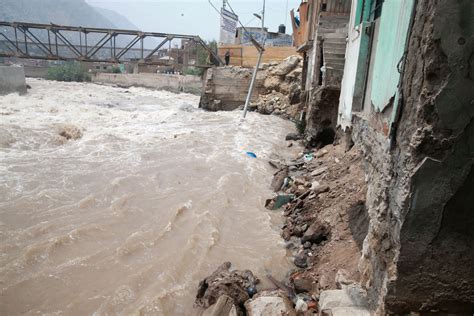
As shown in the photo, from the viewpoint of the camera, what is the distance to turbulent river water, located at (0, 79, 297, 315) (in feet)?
10.8

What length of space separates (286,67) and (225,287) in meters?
15.1

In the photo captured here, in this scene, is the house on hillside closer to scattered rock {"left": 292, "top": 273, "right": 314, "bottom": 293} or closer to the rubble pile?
the rubble pile

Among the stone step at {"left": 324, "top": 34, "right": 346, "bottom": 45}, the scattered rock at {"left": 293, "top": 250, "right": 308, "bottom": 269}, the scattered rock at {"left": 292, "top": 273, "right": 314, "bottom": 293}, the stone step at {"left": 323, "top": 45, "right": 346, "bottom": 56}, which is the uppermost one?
the stone step at {"left": 324, "top": 34, "right": 346, "bottom": 45}

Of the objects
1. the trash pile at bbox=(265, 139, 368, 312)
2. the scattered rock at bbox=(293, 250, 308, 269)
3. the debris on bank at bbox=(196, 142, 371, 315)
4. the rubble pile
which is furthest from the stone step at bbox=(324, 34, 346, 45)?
the scattered rock at bbox=(293, 250, 308, 269)

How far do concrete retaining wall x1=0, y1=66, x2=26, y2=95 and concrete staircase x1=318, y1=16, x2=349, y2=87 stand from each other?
14746 mm

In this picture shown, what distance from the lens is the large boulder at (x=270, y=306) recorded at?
2611mm

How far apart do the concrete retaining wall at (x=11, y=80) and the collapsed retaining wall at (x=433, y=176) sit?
18.3 meters

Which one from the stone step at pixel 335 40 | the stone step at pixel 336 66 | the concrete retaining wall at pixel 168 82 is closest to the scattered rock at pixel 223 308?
the stone step at pixel 336 66

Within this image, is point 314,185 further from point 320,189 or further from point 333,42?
point 333,42

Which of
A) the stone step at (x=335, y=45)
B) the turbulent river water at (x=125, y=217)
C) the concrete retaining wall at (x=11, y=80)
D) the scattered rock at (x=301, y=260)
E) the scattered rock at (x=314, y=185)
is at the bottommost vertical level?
the turbulent river water at (x=125, y=217)

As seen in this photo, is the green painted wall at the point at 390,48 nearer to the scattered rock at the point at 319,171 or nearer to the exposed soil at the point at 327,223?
the exposed soil at the point at 327,223

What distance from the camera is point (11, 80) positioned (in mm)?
15977

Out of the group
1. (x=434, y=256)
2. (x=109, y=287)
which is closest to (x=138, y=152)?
(x=109, y=287)

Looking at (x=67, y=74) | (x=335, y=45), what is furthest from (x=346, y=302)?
(x=67, y=74)
